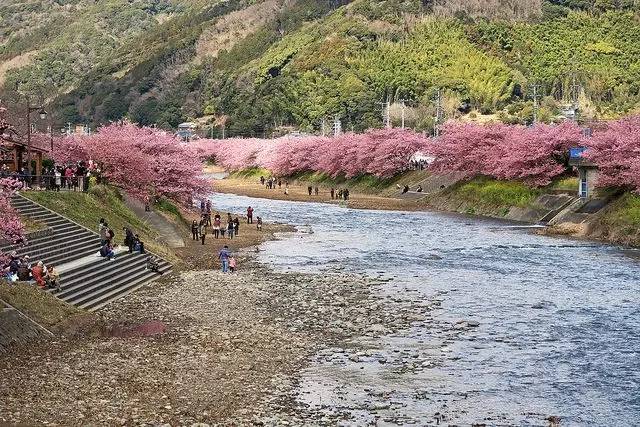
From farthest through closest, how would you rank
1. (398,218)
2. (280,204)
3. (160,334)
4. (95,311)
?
(280,204)
(398,218)
(95,311)
(160,334)

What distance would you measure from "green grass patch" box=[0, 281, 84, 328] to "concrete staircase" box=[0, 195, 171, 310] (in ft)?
3.73

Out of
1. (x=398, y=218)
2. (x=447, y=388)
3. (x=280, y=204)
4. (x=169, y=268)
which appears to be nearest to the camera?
(x=447, y=388)

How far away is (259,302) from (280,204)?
7467 centimetres

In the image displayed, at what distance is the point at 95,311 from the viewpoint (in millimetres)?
37531

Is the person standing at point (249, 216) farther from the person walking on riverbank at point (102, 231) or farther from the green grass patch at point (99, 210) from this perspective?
the person walking on riverbank at point (102, 231)

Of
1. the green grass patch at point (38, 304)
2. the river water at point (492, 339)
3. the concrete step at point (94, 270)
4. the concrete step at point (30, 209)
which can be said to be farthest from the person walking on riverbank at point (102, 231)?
the green grass patch at point (38, 304)

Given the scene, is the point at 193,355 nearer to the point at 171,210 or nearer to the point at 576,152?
the point at 171,210

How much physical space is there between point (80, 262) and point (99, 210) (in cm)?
1453

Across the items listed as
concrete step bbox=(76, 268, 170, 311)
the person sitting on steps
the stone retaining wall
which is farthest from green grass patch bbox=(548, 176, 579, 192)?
the stone retaining wall

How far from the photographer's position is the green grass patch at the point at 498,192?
9344 centimetres

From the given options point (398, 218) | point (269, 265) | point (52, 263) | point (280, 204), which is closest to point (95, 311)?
point (52, 263)

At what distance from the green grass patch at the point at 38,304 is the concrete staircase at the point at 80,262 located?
114cm

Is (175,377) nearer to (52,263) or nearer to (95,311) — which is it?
(95,311)

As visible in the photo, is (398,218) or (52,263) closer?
(52,263)
